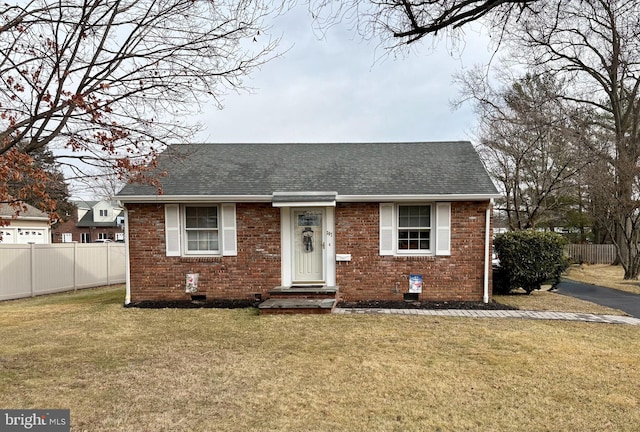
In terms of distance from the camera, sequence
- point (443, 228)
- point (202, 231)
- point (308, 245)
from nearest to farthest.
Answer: point (443, 228), point (308, 245), point (202, 231)

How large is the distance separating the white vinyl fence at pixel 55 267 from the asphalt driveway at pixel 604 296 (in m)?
16.5

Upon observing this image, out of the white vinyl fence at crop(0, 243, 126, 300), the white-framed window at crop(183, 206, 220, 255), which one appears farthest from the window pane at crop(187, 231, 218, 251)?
the white vinyl fence at crop(0, 243, 126, 300)

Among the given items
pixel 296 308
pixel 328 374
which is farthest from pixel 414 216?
pixel 328 374

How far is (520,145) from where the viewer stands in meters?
19.0

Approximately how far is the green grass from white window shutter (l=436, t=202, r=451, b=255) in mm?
2402

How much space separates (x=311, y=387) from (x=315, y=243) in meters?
5.87

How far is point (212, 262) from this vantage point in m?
10.2

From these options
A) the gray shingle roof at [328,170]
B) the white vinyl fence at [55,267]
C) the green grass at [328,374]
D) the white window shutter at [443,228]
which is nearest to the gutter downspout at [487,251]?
the gray shingle roof at [328,170]

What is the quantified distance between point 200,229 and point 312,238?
2881mm

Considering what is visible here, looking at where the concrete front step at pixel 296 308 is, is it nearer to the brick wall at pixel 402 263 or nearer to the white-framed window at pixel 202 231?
the brick wall at pixel 402 263

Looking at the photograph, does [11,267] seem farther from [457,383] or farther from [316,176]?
[457,383]

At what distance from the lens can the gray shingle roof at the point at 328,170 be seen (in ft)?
33.2

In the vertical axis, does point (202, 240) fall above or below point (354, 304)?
above

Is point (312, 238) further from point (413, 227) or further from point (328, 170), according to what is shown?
point (413, 227)
